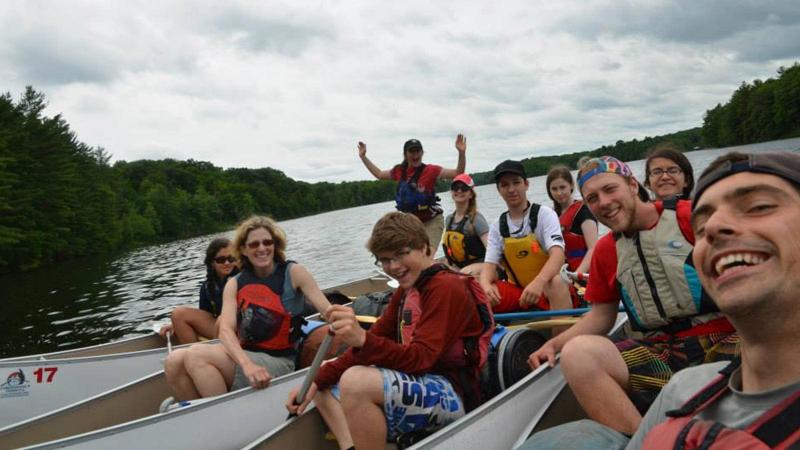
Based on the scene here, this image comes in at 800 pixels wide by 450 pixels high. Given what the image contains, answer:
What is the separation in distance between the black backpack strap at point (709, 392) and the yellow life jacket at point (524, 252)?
3.37 meters

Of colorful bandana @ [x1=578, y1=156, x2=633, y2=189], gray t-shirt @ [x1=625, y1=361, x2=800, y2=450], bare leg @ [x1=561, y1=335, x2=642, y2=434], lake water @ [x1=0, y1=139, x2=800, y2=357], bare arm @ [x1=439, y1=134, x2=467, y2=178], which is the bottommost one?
lake water @ [x1=0, y1=139, x2=800, y2=357]

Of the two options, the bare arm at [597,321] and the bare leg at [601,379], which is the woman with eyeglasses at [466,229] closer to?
the bare arm at [597,321]

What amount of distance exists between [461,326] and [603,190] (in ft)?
3.08

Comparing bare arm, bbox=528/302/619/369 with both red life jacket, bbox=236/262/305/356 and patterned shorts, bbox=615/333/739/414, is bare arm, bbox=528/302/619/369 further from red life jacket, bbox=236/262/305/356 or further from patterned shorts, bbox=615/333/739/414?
red life jacket, bbox=236/262/305/356

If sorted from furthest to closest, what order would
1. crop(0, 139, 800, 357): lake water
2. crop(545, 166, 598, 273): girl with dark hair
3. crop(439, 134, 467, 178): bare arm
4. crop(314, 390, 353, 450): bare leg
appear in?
crop(0, 139, 800, 357): lake water, crop(439, 134, 467, 178): bare arm, crop(545, 166, 598, 273): girl with dark hair, crop(314, 390, 353, 450): bare leg

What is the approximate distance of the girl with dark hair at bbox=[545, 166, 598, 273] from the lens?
17.5ft

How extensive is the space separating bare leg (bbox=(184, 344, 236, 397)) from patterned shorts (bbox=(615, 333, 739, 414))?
9.23 ft

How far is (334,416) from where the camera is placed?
9.48 feet

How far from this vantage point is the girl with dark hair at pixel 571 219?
535 cm

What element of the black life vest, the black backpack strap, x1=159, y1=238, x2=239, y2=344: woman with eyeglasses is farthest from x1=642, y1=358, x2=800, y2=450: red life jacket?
the black life vest

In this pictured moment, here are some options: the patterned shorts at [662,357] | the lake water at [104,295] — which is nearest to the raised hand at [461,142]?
the patterned shorts at [662,357]

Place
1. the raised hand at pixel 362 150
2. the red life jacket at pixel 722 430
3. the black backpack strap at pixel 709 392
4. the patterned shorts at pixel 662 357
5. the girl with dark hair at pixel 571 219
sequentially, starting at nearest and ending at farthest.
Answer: the red life jacket at pixel 722 430
the black backpack strap at pixel 709 392
the patterned shorts at pixel 662 357
the girl with dark hair at pixel 571 219
the raised hand at pixel 362 150

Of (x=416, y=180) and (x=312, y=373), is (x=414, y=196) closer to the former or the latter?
(x=416, y=180)

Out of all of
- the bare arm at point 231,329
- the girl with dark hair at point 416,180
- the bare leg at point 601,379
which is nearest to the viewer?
the bare leg at point 601,379
